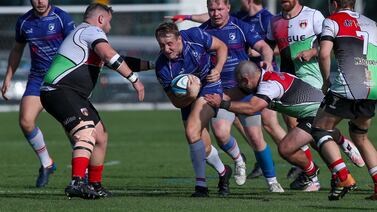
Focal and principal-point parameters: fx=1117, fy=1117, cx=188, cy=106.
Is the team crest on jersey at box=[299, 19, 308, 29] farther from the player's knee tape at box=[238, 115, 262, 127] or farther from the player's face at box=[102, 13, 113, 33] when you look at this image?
the player's face at box=[102, 13, 113, 33]

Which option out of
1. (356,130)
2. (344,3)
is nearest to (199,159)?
(356,130)

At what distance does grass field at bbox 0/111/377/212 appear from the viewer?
33.7ft

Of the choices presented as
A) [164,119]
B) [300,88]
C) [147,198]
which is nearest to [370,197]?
[300,88]

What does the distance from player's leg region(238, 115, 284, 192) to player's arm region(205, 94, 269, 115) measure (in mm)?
1540

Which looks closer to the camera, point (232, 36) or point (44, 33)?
point (232, 36)

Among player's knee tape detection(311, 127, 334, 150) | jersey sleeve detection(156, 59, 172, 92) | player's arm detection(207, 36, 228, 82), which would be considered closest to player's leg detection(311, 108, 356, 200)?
player's knee tape detection(311, 127, 334, 150)

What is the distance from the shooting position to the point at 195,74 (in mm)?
11617

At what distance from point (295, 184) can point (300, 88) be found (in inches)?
62.1

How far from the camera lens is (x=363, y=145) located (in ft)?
35.9

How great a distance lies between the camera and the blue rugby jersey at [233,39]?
1280 centimetres

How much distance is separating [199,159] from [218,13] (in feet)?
6.44

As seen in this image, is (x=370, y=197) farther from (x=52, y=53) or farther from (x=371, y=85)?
(x=52, y=53)

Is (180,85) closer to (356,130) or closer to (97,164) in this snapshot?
(97,164)

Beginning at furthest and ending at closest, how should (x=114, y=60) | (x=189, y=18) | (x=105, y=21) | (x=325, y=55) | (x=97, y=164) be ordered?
1. (x=189, y=18)
2. (x=97, y=164)
3. (x=105, y=21)
4. (x=114, y=60)
5. (x=325, y=55)
